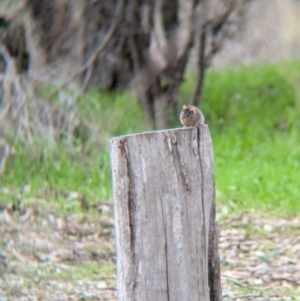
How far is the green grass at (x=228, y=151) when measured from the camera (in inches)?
283

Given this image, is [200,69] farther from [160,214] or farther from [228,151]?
[160,214]

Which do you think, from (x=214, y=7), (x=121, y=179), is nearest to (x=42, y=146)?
(x=214, y=7)

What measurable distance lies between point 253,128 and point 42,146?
9.46 feet

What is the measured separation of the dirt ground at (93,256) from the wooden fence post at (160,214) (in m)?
1.83

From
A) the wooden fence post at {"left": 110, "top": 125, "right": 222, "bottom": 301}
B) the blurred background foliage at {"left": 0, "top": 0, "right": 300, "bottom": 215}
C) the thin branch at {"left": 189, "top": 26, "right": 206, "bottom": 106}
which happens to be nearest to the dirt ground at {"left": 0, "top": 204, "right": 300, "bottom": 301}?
the blurred background foliage at {"left": 0, "top": 0, "right": 300, "bottom": 215}

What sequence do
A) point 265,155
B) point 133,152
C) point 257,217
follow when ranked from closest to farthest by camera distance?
1. point 133,152
2. point 257,217
3. point 265,155

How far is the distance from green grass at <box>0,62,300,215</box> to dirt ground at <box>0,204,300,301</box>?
0.33m

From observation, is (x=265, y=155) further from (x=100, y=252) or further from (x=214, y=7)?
(x=100, y=252)

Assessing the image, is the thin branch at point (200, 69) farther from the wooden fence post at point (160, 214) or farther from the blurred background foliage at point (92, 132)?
the wooden fence post at point (160, 214)

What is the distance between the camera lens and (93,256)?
6180 mm

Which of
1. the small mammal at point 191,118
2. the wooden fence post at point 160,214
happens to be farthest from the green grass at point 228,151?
the wooden fence post at point 160,214

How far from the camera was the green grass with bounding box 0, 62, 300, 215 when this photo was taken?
23.5 feet

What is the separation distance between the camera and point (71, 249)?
6.36 m

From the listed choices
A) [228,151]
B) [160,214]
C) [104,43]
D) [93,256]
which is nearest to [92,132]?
[104,43]
